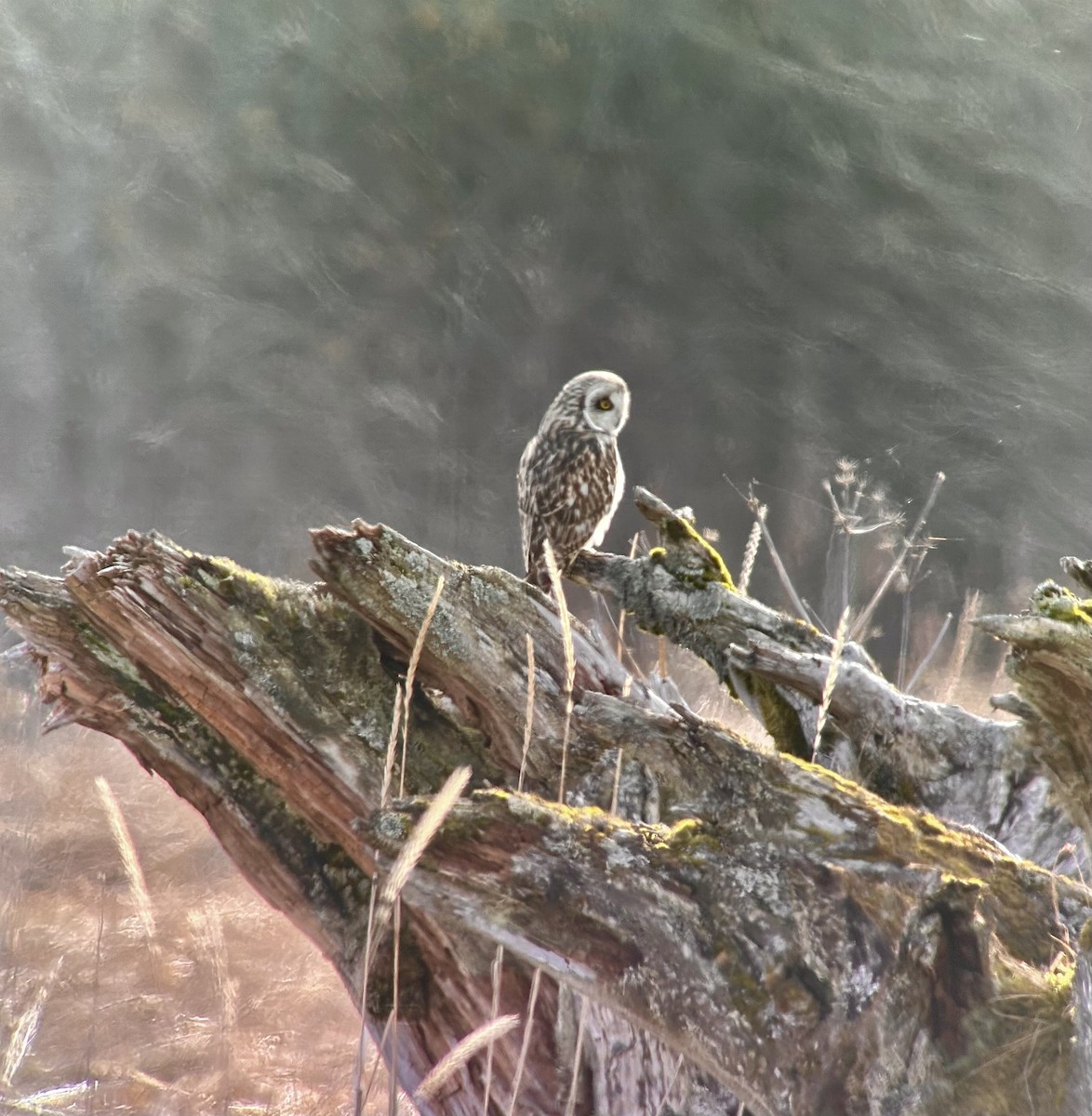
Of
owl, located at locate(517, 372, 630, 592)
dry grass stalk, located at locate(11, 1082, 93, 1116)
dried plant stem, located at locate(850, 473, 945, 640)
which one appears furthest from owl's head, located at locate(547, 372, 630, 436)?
dry grass stalk, located at locate(11, 1082, 93, 1116)

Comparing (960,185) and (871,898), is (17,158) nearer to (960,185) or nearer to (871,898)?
(960,185)

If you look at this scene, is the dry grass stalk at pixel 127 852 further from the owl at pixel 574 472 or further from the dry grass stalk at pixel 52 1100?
the owl at pixel 574 472

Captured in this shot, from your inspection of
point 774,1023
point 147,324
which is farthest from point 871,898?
point 147,324

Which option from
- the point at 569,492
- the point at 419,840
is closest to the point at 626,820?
the point at 419,840

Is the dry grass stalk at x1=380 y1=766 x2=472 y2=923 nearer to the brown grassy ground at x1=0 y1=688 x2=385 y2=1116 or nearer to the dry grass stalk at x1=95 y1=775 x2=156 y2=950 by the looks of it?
the dry grass stalk at x1=95 y1=775 x2=156 y2=950

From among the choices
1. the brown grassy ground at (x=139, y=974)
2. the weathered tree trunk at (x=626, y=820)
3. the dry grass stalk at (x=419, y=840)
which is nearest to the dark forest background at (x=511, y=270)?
the brown grassy ground at (x=139, y=974)

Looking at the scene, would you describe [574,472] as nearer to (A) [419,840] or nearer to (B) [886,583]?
(B) [886,583]
